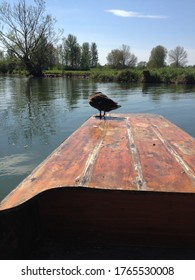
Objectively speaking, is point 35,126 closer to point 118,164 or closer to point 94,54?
point 118,164

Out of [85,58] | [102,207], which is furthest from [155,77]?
[85,58]

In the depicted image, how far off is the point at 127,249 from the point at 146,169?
75cm

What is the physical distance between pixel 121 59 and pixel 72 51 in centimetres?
1468

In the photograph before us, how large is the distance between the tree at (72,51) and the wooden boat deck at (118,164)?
228 feet

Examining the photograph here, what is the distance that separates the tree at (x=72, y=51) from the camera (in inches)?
2844

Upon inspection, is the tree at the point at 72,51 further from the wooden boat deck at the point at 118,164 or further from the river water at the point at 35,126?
the wooden boat deck at the point at 118,164

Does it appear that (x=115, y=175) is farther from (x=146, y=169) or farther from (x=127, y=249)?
(x=127, y=249)

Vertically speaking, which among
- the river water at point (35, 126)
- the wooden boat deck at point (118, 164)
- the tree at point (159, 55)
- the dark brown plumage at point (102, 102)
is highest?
the tree at point (159, 55)

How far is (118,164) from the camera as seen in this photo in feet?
10.1

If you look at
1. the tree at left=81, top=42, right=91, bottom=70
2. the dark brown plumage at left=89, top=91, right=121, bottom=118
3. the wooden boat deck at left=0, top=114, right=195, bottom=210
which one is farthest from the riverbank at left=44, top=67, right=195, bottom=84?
the tree at left=81, top=42, right=91, bottom=70

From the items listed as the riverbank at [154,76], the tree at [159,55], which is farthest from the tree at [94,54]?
the riverbank at [154,76]

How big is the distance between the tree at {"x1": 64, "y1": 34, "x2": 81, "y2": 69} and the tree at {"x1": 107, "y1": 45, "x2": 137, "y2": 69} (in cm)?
1005

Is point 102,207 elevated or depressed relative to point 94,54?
depressed
